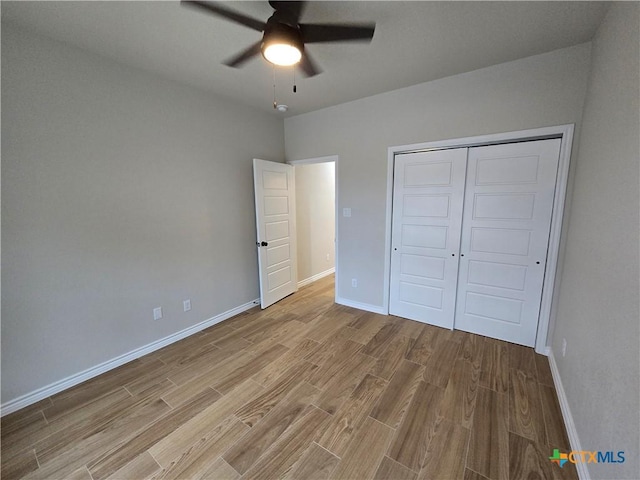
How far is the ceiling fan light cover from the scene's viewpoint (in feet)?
5.00

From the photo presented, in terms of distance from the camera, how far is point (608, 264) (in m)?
1.31

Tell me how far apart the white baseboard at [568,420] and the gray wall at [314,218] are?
334 cm

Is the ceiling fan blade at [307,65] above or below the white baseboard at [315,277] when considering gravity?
above

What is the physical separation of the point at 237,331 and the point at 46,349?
1.54 metres

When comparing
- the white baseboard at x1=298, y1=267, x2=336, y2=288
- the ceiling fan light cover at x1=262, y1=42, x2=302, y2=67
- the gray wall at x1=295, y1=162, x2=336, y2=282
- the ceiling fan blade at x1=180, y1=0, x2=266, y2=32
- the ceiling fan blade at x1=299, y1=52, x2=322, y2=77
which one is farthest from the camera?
the white baseboard at x1=298, y1=267, x2=336, y2=288

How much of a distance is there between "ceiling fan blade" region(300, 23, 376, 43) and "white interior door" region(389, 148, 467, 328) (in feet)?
5.58

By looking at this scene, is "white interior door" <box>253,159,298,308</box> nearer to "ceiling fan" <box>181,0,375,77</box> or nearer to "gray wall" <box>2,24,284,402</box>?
"gray wall" <box>2,24,284,402</box>

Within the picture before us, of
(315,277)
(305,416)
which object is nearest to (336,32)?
(305,416)

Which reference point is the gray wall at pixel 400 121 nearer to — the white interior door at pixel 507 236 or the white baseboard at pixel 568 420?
Answer: the white interior door at pixel 507 236

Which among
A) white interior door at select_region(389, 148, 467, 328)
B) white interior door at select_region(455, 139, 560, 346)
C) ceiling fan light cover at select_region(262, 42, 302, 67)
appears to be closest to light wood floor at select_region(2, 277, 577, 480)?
white interior door at select_region(455, 139, 560, 346)

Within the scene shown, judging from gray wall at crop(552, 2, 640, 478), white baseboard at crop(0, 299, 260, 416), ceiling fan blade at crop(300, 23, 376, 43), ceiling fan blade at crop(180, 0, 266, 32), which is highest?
ceiling fan blade at crop(180, 0, 266, 32)

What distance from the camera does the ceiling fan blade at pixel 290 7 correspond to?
1480 millimetres

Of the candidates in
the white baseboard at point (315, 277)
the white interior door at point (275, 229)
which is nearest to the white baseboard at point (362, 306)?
the white interior door at point (275, 229)

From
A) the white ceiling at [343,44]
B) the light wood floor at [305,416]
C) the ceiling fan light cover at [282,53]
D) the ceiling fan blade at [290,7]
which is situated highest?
the white ceiling at [343,44]
